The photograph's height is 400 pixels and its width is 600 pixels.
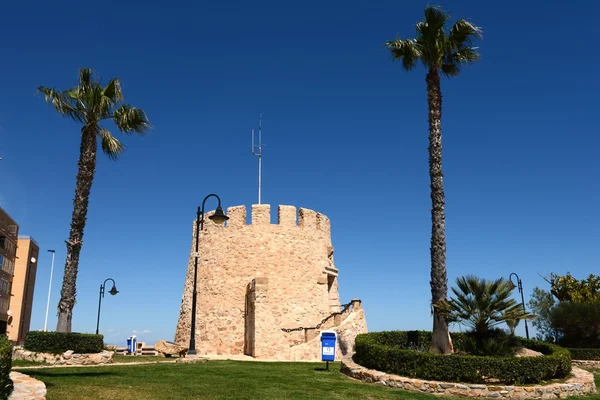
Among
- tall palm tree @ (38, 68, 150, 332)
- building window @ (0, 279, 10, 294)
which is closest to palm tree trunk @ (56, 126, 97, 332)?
tall palm tree @ (38, 68, 150, 332)

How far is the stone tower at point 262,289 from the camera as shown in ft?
81.3

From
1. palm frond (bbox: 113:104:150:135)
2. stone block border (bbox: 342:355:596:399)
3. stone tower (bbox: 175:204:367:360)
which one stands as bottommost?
stone block border (bbox: 342:355:596:399)

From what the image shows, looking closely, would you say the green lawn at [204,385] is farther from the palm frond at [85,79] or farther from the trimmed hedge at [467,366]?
the palm frond at [85,79]

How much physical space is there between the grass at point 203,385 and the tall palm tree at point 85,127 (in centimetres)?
501

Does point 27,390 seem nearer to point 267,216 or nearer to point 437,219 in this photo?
point 437,219

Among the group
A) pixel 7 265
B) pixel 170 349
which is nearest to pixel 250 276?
pixel 170 349

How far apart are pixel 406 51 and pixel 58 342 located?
16672 mm

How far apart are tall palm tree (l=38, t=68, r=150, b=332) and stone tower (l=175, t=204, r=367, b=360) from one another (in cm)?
892

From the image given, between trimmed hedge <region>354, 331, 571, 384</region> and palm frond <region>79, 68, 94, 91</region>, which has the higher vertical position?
palm frond <region>79, 68, 94, 91</region>

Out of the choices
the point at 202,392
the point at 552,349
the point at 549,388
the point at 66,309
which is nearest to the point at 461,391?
the point at 549,388

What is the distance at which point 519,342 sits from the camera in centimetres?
1497

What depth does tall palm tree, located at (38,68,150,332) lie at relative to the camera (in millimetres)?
18422

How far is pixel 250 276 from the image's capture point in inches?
1049

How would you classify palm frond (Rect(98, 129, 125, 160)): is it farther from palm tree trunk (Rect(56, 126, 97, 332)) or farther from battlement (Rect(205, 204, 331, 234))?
battlement (Rect(205, 204, 331, 234))
